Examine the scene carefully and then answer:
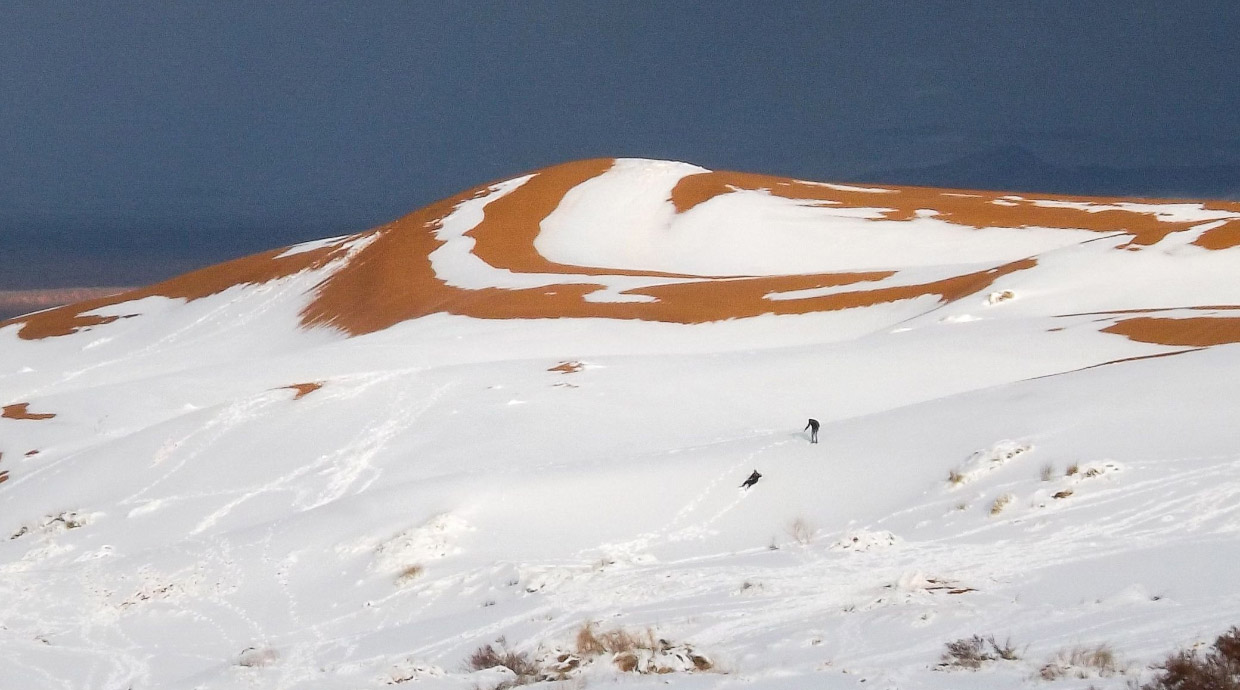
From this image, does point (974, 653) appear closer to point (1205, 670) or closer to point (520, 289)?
point (1205, 670)

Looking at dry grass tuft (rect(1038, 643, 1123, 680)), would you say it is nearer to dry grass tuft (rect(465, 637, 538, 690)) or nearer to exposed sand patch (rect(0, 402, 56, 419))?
dry grass tuft (rect(465, 637, 538, 690))

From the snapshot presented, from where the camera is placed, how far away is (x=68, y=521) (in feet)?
63.6

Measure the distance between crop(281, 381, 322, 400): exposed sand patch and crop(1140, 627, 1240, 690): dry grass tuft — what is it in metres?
20.2

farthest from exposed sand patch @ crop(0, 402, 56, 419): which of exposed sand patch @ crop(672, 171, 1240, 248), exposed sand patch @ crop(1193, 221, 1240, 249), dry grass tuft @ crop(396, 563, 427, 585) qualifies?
exposed sand patch @ crop(1193, 221, 1240, 249)

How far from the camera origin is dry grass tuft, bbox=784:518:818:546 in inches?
537

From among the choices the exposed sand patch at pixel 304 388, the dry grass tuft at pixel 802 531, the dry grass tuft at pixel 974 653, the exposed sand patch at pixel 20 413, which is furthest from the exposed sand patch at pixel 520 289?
the dry grass tuft at pixel 974 653

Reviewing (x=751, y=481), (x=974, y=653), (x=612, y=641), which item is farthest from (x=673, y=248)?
(x=974, y=653)

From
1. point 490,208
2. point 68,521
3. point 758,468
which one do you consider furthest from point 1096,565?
point 490,208

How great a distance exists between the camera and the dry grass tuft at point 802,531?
13641 millimetres

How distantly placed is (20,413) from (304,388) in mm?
8186

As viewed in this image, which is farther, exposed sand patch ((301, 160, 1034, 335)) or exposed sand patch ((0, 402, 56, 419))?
exposed sand patch ((301, 160, 1034, 335))

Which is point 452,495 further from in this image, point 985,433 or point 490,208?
point 490,208

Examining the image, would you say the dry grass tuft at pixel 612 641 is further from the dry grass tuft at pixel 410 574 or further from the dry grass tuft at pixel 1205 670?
the dry grass tuft at pixel 410 574

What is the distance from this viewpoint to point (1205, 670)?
265 inches
